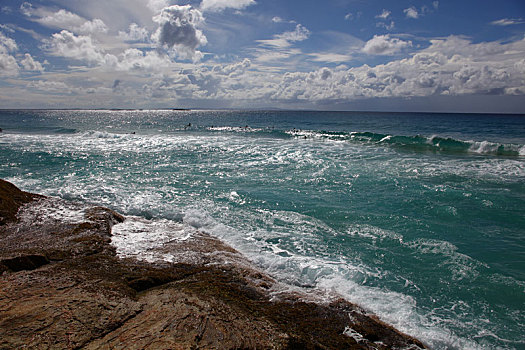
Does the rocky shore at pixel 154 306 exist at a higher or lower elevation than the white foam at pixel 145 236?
higher

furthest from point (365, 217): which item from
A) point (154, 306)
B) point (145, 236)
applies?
point (154, 306)

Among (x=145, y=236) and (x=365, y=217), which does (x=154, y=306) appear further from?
(x=365, y=217)

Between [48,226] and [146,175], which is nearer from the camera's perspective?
[48,226]

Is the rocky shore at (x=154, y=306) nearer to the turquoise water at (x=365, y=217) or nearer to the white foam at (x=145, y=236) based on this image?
the white foam at (x=145, y=236)

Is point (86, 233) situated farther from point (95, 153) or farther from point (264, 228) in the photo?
point (95, 153)

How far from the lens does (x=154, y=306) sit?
3.89m

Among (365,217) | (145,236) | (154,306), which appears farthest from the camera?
(365,217)

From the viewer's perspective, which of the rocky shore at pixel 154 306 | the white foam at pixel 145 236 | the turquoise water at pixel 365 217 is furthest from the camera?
the white foam at pixel 145 236

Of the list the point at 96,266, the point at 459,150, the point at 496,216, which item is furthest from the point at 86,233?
the point at 459,150

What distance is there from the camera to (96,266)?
5230mm

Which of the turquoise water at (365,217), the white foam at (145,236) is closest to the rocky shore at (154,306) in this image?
the white foam at (145,236)

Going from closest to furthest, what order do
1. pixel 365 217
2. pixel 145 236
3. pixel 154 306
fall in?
1. pixel 154 306
2. pixel 145 236
3. pixel 365 217

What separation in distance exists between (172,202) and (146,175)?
17.7ft

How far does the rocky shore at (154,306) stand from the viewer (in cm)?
321
